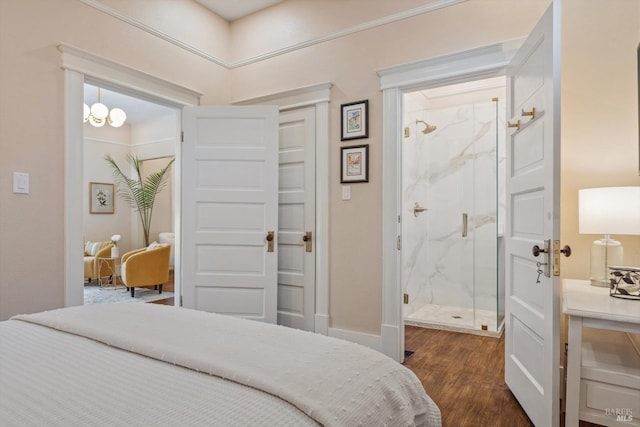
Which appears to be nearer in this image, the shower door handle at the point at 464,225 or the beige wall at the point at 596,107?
the beige wall at the point at 596,107

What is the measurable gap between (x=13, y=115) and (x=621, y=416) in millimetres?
3385

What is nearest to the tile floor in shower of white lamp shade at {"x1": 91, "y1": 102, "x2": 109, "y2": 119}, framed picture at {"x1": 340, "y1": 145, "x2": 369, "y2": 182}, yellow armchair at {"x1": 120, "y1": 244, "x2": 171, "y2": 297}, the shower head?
framed picture at {"x1": 340, "y1": 145, "x2": 369, "y2": 182}

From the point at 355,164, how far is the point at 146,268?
359cm

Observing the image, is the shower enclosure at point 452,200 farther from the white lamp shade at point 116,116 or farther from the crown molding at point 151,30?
the white lamp shade at point 116,116

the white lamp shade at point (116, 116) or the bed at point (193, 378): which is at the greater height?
the white lamp shade at point (116, 116)

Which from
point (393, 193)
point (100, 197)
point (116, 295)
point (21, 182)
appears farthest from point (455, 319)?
point (100, 197)

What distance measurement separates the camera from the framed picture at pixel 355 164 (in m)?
2.90

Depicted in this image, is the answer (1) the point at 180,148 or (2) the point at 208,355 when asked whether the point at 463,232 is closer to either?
(1) the point at 180,148

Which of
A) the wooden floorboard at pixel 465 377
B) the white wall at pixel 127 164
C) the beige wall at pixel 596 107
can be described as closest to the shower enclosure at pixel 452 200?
the wooden floorboard at pixel 465 377

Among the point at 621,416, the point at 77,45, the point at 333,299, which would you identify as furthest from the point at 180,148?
the point at 621,416

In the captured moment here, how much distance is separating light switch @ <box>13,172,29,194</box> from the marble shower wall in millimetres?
3121

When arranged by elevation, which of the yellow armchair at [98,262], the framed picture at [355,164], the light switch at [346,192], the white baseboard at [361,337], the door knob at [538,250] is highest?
the framed picture at [355,164]

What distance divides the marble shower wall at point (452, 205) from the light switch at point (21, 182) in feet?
10.2

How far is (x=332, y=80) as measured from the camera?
3094mm
